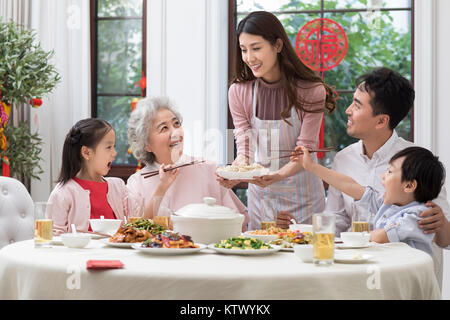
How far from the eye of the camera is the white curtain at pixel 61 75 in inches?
173

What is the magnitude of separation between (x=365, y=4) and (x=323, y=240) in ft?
10.1

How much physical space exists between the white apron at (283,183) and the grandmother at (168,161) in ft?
0.40

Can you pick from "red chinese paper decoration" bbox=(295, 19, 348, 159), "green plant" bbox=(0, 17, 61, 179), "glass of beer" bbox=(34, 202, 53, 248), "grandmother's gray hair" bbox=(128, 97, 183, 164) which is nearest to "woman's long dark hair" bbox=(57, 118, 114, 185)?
"grandmother's gray hair" bbox=(128, 97, 183, 164)

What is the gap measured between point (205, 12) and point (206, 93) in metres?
0.56

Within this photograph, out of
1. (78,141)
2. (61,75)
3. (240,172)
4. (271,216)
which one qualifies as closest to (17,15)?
(61,75)

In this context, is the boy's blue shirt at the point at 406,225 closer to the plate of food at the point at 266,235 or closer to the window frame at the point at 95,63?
the plate of food at the point at 266,235

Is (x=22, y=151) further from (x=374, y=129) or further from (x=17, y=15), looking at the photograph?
(x=374, y=129)

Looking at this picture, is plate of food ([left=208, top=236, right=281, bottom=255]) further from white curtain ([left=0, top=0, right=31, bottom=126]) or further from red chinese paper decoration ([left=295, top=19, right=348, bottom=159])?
white curtain ([left=0, top=0, right=31, bottom=126])

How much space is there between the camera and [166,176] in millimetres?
2590

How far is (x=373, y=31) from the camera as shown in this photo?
4203 millimetres

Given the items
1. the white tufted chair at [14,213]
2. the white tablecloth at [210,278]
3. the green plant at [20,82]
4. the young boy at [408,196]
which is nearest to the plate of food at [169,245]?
the white tablecloth at [210,278]

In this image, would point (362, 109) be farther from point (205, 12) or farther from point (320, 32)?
point (205, 12)

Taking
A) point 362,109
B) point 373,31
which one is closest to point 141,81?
point 373,31

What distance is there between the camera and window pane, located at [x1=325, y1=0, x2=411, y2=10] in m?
4.20
